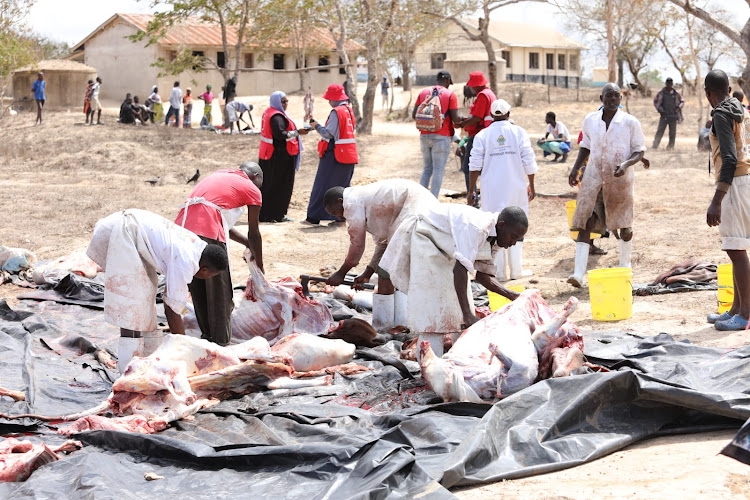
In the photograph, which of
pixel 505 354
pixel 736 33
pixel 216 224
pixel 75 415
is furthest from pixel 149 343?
pixel 736 33

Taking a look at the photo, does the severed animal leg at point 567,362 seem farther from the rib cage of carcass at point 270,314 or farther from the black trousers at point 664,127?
the black trousers at point 664,127

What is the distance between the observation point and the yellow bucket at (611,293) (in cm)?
638

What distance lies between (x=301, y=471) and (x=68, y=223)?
28.7 ft

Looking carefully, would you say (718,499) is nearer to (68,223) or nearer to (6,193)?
(68,223)

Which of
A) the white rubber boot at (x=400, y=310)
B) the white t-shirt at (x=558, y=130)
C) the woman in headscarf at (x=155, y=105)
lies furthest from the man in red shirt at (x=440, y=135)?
the woman in headscarf at (x=155, y=105)

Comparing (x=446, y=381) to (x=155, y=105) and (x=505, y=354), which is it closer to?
(x=505, y=354)

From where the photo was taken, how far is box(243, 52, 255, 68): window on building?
3769 cm

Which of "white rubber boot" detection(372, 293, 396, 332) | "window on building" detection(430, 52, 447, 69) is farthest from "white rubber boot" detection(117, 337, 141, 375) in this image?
"window on building" detection(430, 52, 447, 69)

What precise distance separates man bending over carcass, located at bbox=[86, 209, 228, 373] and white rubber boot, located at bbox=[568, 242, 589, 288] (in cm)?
368

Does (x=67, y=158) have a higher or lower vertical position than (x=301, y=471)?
higher

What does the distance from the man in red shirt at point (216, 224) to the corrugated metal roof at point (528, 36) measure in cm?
4164

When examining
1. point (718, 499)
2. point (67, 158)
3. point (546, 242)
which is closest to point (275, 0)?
point (67, 158)

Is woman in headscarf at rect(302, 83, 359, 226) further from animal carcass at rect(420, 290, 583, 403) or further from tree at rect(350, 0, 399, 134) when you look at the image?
tree at rect(350, 0, 399, 134)

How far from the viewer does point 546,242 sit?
1026 centimetres
